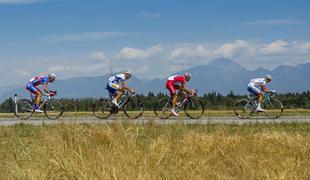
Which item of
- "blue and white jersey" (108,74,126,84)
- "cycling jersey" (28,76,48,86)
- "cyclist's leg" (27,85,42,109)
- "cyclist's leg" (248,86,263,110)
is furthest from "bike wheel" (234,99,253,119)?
"cyclist's leg" (27,85,42,109)

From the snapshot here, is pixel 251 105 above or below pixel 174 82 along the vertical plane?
below

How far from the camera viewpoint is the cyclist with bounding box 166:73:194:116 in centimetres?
2158

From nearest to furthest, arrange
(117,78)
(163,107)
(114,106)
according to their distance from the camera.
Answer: (117,78) < (114,106) < (163,107)

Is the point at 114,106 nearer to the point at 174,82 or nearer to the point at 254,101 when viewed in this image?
the point at 174,82

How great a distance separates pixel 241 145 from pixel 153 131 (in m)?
2.54

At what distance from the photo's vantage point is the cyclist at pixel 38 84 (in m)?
22.1

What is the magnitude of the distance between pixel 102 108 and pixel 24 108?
3.46m

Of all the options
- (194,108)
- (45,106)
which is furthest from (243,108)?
(45,106)

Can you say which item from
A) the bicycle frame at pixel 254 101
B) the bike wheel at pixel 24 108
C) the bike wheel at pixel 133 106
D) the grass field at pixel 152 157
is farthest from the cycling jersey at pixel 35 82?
the grass field at pixel 152 157

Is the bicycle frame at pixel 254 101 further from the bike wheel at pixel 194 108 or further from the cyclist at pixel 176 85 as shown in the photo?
the cyclist at pixel 176 85

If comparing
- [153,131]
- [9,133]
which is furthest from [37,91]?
[153,131]

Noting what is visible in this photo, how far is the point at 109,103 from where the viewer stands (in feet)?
72.6

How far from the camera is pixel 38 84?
22516 mm

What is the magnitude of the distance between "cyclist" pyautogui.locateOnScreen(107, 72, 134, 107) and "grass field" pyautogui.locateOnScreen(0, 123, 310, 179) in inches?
454
